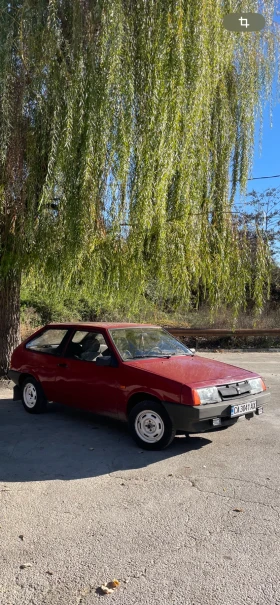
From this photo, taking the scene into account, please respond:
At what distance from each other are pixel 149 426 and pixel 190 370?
2.75ft

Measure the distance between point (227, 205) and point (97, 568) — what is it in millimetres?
6647

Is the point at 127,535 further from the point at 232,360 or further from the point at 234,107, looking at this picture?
the point at 232,360

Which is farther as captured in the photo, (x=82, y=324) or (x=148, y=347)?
(x=82, y=324)

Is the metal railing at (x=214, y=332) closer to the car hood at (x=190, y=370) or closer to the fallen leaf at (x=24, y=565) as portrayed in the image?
the car hood at (x=190, y=370)

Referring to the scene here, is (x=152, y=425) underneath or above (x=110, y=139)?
underneath

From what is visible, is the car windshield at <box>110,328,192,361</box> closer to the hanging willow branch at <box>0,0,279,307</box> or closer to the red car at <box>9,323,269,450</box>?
the red car at <box>9,323,269,450</box>

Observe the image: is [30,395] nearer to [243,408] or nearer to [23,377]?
[23,377]

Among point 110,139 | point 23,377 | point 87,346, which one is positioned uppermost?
point 110,139

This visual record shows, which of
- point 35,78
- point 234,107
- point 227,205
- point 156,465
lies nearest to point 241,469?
point 156,465

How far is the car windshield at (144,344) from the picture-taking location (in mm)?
6402

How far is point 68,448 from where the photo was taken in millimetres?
5777

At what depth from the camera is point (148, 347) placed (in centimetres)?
663

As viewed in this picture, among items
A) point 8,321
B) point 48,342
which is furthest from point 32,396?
point 8,321

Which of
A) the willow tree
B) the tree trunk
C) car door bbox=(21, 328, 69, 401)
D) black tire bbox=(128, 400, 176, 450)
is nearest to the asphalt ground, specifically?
black tire bbox=(128, 400, 176, 450)
